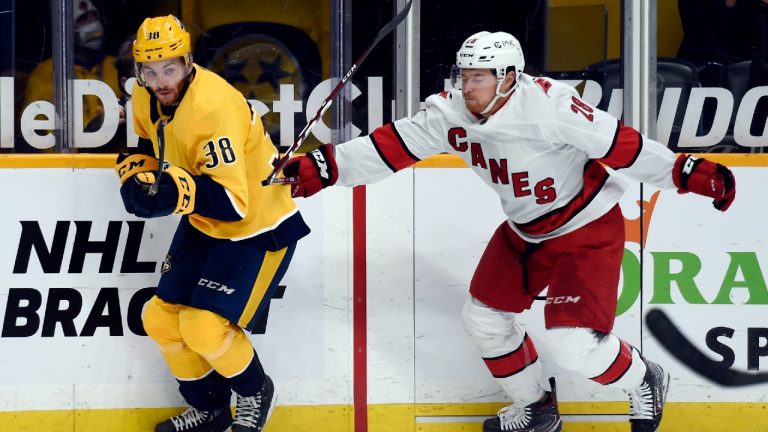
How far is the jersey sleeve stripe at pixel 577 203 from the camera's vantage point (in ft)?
10.2

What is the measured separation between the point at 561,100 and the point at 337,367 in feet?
3.82

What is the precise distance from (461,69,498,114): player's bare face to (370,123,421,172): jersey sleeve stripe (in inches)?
10.0

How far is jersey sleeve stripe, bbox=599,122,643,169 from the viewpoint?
3.01m

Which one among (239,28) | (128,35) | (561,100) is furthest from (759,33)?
(128,35)

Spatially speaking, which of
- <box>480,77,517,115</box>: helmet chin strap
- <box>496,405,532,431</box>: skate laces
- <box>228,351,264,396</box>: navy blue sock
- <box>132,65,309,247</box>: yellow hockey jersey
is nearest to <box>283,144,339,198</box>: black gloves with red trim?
<box>132,65,309,247</box>: yellow hockey jersey

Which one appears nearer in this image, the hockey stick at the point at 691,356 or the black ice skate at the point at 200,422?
the black ice skate at the point at 200,422

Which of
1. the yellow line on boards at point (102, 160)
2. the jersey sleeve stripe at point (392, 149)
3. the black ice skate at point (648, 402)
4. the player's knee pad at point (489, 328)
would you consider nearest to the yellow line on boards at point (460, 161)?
the yellow line on boards at point (102, 160)

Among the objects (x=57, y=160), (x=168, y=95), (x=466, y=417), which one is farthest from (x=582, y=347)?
(x=57, y=160)

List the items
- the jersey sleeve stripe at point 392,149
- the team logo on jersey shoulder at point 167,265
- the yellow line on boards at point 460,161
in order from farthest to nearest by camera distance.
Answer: the yellow line on boards at point 460,161, the team logo on jersey shoulder at point 167,265, the jersey sleeve stripe at point 392,149

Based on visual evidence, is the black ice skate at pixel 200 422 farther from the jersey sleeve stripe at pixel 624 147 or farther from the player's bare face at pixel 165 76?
the jersey sleeve stripe at pixel 624 147

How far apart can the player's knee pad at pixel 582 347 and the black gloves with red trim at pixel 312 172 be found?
0.77 m

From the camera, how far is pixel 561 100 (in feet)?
9.92

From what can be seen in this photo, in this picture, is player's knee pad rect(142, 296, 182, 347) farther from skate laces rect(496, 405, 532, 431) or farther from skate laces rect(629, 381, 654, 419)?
skate laces rect(629, 381, 654, 419)

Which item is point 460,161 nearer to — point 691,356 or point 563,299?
point 563,299
